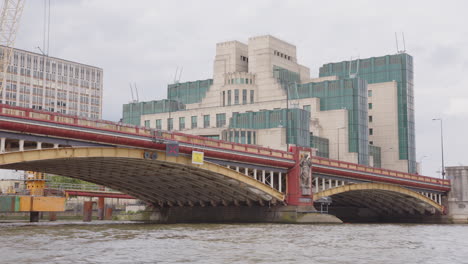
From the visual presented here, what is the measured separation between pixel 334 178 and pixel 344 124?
5992cm

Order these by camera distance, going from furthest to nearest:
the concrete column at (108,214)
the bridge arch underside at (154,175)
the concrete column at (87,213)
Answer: the concrete column at (108,214) < the concrete column at (87,213) < the bridge arch underside at (154,175)

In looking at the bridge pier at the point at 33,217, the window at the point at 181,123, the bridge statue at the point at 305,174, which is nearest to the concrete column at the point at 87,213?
the bridge pier at the point at 33,217

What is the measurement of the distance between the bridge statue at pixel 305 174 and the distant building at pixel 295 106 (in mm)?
52807

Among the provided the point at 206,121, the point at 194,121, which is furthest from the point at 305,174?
the point at 194,121

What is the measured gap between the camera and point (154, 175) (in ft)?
241

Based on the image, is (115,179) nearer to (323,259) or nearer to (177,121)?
(323,259)

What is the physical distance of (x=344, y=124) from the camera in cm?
14475

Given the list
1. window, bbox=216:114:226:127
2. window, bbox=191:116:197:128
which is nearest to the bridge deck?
window, bbox=216:114:226:127

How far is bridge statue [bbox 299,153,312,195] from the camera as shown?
78.5m

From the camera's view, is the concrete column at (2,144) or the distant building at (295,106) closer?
the concrete column at (2,144)

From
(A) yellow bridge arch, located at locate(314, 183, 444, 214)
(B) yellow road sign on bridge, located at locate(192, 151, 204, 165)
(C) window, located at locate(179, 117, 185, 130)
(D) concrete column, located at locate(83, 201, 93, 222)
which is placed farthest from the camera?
(C) window, located at locate(179, 117, 185, 130)

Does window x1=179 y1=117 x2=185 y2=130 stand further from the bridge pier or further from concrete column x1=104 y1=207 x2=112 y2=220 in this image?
the bridge pier

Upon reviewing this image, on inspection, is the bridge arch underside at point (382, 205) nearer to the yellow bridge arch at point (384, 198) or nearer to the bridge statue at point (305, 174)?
the yellow bridge arch at point (384, 198)

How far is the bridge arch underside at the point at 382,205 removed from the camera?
315ft
